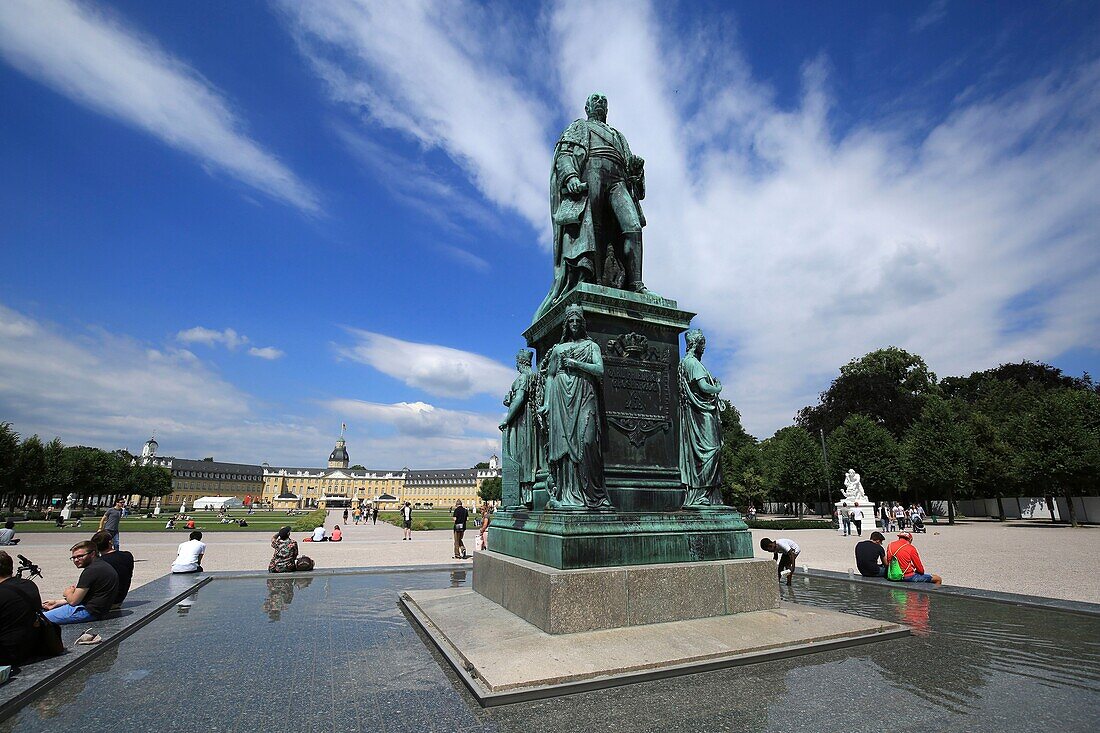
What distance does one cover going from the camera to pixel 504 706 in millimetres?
4062

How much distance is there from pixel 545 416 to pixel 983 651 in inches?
192

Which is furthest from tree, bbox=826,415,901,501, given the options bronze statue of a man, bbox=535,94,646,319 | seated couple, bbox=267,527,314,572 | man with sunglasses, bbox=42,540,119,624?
man with sunglasses, bbox=42,540,119,624

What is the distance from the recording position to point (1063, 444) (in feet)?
119

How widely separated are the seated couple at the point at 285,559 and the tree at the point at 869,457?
4661cm

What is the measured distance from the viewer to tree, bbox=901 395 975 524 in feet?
138

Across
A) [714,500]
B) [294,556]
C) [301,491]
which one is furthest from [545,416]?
[301,491]

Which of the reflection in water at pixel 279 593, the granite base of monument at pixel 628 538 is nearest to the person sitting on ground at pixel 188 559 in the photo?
the reflection in water at pixel 279 593

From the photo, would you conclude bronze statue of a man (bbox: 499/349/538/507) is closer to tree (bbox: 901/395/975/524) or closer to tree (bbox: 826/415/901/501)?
tree (bbox: 901/395/975/524)

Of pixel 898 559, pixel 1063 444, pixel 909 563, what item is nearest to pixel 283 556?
pixel 898 559

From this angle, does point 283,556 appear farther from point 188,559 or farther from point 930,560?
point 930,560

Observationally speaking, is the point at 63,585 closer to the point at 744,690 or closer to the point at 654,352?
the point at 654,352

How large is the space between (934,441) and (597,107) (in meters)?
45.3

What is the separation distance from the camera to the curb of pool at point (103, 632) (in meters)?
4.12

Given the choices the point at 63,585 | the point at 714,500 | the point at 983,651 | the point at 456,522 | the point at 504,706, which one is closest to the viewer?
the point at 504,706
